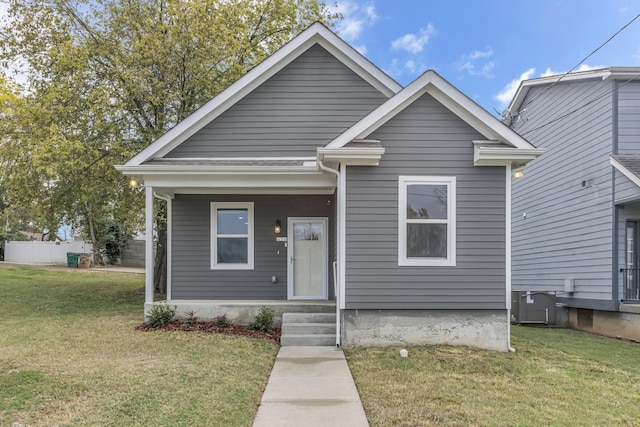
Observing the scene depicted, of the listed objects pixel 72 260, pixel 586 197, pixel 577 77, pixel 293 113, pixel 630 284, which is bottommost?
pixel 72 260

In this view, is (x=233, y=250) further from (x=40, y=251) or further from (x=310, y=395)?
(x=40, y=251)

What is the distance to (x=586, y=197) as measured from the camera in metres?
10.8

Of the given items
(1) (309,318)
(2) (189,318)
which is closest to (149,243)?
(2) (189,318)

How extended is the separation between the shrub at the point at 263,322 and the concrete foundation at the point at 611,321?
751 cm

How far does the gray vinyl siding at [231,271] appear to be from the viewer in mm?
9625

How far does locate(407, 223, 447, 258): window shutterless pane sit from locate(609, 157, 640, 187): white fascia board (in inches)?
180

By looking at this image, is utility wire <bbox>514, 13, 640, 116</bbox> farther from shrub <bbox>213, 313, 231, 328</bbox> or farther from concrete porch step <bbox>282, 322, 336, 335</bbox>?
shrub <bbox>213, 313, 231, 328</bbox>

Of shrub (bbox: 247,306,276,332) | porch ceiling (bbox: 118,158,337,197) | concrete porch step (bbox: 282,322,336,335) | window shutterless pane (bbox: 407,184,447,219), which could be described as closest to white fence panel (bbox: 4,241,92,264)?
porch ceiling (bbox: 118,158,337,197)

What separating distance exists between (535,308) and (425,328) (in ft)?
18.5

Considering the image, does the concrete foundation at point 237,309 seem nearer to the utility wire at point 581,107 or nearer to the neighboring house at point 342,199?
the neighboring house at point 342,199

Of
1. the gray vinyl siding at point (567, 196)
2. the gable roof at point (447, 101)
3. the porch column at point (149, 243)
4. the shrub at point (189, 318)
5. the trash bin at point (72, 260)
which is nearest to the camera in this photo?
the gable roof at point (447, 101)

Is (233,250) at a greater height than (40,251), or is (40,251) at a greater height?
(233,250)

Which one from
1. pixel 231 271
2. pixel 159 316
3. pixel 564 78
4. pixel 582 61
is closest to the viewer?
pixel 159 316

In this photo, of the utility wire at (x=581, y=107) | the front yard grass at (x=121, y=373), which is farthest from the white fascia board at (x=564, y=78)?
the front yard grass at (x=121, y=373)
